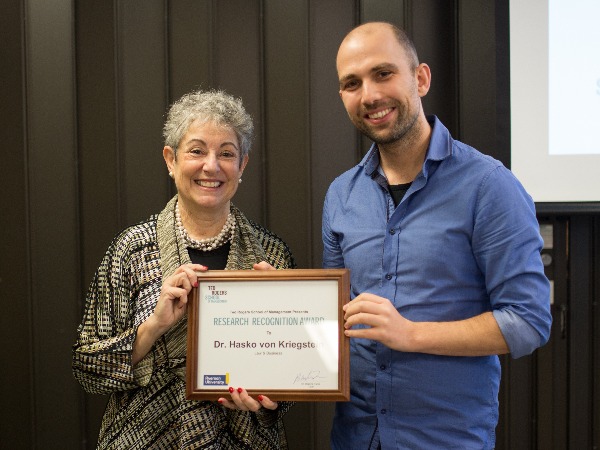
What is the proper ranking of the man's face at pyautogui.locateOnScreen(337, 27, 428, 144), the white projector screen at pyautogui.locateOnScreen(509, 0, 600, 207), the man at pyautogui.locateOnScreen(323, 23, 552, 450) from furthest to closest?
the white projector screen at pyautogui.locateOnScreen(509, 0, 600, 207) < the man's face at pyautogui.locateOnScreen(337, 27, 428, 144) < the man at pyautogui.locateOnScreen(323, 23, 552, 450)

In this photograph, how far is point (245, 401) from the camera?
57.0 inches

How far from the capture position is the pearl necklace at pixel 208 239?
1.67 meters

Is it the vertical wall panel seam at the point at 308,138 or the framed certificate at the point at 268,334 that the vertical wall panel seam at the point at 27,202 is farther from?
the framed certificate at the point at 268,334

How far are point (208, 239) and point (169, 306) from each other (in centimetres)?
27

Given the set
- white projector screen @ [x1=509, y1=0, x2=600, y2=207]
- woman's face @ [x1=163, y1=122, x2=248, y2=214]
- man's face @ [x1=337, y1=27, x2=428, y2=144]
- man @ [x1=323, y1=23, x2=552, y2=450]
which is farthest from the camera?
white projector screen @ [x1=509, y1=0, x2=600, y2=207]

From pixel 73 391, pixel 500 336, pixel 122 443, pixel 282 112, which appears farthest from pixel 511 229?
pixel 73 391

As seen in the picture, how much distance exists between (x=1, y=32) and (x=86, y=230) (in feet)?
2.81

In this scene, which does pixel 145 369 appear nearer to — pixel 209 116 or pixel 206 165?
pixel 206 165

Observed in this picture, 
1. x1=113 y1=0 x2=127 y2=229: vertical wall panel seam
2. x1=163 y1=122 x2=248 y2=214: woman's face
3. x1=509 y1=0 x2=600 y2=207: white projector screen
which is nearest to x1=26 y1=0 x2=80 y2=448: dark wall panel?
x1=113 y1=0 x2=127 y2=229: vertical wall panel seam

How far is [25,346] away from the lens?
2.46 meters

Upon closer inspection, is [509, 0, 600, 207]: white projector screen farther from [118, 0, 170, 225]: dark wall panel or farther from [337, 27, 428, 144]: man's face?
[118, 0, 170, 225]: dark wall panel

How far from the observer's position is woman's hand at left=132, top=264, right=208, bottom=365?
1.47 metres

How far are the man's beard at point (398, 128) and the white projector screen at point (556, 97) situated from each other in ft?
3.62
